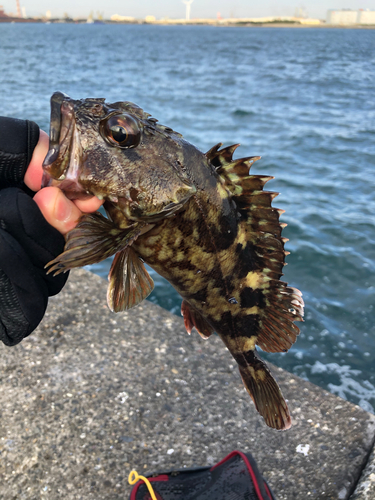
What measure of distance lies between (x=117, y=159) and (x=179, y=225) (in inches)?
19.8

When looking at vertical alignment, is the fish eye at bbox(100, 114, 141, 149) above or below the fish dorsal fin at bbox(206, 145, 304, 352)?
above

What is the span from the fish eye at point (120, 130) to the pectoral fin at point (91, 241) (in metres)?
0.41

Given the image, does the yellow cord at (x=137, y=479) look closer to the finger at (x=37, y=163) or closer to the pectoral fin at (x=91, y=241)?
the pectoral fin at (x=91, y=241)

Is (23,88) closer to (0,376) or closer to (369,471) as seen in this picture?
(0,376)

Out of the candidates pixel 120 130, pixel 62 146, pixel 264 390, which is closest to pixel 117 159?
pixel 120 130

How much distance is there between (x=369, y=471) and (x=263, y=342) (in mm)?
1336

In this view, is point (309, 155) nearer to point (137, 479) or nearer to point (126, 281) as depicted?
point (126, 281)

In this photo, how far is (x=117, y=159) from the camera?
2.09 m

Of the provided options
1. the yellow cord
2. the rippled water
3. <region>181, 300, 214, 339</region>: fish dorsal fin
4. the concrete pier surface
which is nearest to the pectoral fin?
<region>181, 300, 214, 339</region>: fish dorsal fin

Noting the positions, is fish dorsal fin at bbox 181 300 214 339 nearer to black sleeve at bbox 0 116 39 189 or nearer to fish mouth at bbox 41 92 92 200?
fish mouth at bbox 41 92 92 200

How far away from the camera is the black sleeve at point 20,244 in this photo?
2.12 metres

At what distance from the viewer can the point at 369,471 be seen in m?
2.96

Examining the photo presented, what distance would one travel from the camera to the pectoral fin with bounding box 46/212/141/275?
209 cm

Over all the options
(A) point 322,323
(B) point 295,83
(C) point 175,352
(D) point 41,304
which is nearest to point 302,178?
(A) point 322,323
